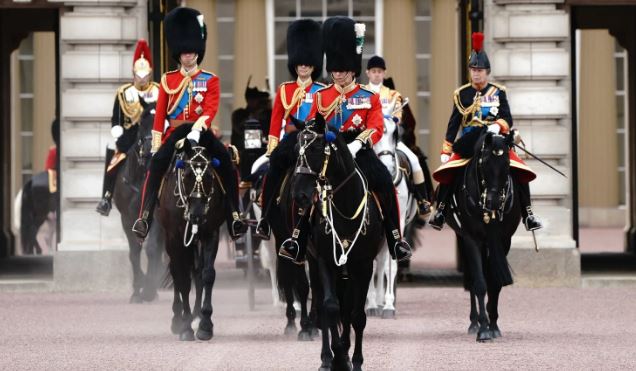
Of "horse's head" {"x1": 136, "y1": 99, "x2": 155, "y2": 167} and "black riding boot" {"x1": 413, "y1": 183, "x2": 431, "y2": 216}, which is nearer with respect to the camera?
"black riding boot" {"x1": 413, "y1": 183, "x2": 431, "y2": 216}

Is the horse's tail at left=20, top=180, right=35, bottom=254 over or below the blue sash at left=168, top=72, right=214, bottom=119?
below

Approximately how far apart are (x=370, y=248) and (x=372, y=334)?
108 inches

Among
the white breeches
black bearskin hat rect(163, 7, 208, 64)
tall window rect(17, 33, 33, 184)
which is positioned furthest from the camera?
tall window rect(17, 33, 33, 184)

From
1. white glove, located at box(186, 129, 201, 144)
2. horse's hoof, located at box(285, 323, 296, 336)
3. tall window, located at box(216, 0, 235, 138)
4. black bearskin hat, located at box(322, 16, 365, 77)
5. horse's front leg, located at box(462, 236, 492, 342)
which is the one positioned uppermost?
tall window, located at box(216, 0, 235, 138)

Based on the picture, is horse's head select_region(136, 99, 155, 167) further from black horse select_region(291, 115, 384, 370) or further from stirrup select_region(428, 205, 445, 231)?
black horse select_region(291, 115, 384, 370)

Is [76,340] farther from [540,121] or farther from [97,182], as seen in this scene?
[540,121]

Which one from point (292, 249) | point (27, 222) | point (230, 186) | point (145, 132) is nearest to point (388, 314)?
point (230, 186)

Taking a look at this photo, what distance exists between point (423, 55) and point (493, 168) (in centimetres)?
2152

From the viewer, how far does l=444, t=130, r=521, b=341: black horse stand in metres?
16.0

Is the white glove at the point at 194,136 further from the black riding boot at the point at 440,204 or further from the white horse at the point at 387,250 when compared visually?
the black riding boot at the point at 440,204

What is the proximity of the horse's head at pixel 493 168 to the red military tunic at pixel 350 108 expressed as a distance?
1.98 metres

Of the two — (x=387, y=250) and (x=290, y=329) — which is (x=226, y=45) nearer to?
(x=387, y=250)

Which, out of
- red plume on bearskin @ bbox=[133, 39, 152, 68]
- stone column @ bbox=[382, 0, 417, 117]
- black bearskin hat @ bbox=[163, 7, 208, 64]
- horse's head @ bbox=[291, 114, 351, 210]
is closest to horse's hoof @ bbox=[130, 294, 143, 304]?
red plume on bearskin @ bbox=[133, 39, 152, 68]

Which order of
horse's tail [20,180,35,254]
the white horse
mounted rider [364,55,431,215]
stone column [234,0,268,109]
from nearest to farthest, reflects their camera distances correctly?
the white horse → mounted rider [364,55,431,215] → horse's tail [20,180,35,254] → stone column [234,0,268,109]
